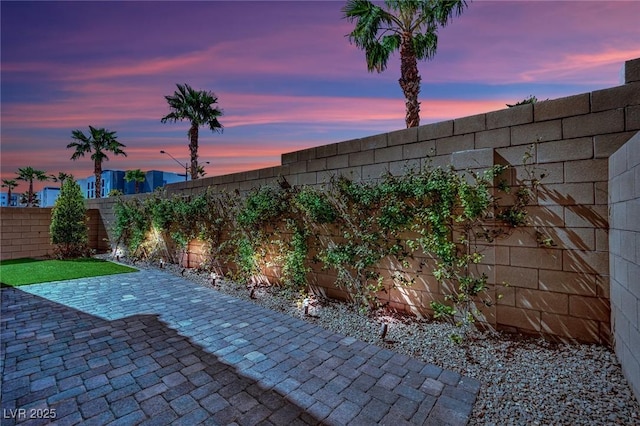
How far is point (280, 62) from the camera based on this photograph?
21.5ft

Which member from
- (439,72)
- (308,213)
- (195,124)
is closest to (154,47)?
(308,213)

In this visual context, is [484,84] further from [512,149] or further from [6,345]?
[6,345]

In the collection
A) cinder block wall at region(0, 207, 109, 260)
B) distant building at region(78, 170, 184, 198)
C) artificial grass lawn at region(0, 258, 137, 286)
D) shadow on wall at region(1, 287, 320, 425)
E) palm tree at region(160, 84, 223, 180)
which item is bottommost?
artificial grass lawn at region(0, 258, 137, 286)

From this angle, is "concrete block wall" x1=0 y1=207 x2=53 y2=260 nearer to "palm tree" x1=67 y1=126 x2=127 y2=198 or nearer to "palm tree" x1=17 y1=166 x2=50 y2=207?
"palm tree" x1=67 y1=126 x2=127 y2=198

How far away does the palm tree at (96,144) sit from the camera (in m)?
19.9

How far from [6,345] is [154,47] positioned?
5.78m

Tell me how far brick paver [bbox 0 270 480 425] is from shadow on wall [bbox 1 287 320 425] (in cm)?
1

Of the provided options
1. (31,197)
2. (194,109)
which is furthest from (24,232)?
(31,197)

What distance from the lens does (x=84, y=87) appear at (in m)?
6.82

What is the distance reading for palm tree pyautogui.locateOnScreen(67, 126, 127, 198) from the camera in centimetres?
1989

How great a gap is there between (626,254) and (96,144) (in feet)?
86.2

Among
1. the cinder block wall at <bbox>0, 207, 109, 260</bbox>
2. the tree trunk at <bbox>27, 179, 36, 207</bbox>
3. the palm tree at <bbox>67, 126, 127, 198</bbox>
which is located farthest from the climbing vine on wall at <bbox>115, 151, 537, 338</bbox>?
the tree trunk at <bbox>27, 179, 36, 207</bbox>

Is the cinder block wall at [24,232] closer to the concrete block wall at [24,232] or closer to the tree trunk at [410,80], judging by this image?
the concrete block wall at [24,232]

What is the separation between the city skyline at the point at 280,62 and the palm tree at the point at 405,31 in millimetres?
241
